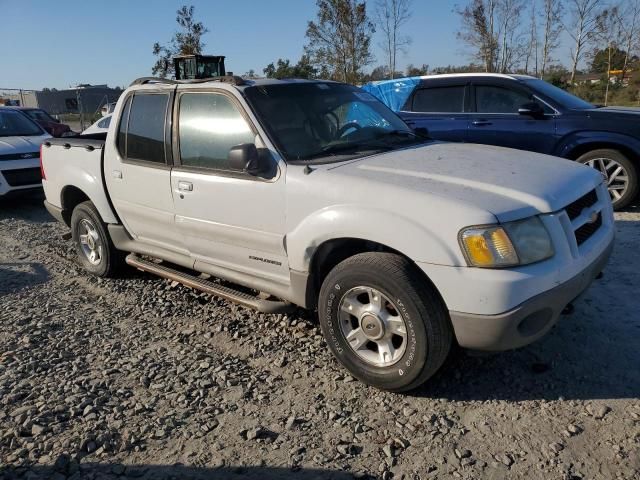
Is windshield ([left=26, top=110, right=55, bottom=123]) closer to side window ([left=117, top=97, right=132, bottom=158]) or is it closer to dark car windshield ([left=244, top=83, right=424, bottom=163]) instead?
side window ([left=117, top=97, right=132, bottom=158])

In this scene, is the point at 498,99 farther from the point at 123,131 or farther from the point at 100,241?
the point at 100,241

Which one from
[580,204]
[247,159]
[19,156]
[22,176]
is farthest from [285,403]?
[19,156]

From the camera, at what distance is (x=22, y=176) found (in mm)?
8633

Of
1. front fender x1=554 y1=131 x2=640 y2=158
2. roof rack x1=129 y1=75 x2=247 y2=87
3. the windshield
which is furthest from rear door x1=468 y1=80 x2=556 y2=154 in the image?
the windshield

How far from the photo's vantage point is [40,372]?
3582mm

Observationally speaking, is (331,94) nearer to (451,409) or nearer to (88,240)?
(451,409)

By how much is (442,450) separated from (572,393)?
940 millimetres

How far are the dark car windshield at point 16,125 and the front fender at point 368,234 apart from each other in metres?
8.47

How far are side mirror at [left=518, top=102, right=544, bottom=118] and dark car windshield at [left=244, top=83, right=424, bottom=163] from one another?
3279 millimetres

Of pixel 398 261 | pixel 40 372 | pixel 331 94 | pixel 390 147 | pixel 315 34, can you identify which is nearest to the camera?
pixel 398 261

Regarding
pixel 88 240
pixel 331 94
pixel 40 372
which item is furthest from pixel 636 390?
pixel 88 240

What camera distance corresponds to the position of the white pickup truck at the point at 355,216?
2721 mm

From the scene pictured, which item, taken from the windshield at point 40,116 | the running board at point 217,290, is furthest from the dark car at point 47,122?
the running board at point 217,290

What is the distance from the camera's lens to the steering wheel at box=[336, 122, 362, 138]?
12.9 feet
